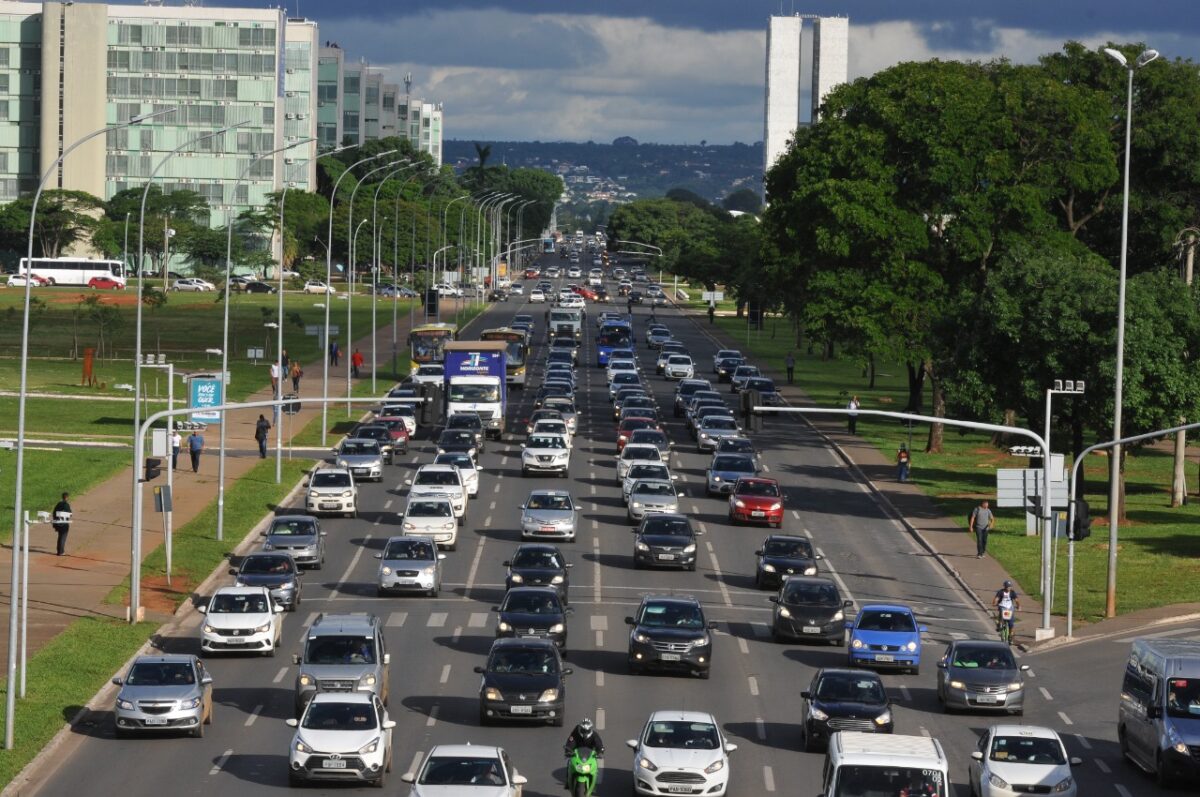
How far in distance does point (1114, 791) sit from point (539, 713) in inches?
398

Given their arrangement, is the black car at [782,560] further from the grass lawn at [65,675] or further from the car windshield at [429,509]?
the grass lawn at [65,675]

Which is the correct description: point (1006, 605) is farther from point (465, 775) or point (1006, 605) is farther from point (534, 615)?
point (465, 775)

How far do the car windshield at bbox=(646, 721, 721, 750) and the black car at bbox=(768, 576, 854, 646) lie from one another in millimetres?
13510

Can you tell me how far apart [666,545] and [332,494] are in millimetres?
12790

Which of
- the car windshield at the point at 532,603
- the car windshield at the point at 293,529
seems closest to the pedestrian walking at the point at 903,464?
the car windshield at the point at 293,529

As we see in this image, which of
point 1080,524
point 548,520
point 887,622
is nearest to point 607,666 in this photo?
point 887,622

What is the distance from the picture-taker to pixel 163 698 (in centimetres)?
3347

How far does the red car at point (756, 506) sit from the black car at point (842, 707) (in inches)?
1038

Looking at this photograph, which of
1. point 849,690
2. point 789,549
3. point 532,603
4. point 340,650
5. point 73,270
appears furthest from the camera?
point 73,270

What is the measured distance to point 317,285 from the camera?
178 metres

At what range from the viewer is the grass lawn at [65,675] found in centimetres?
3312

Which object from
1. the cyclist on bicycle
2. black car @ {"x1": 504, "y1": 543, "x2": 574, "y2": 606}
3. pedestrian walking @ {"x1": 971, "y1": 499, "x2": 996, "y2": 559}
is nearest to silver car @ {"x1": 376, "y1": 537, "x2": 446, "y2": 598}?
black car @ {"x1": 504, "y1": 543, "x2": 574, "y2": 606}

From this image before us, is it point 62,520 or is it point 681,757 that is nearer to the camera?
point 681,757

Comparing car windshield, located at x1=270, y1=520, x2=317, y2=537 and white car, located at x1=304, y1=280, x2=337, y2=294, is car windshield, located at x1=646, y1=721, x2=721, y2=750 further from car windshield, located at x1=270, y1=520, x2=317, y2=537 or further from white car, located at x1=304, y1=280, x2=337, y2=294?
white car, located at x1=304, y1=280, x2=337, y2=294
